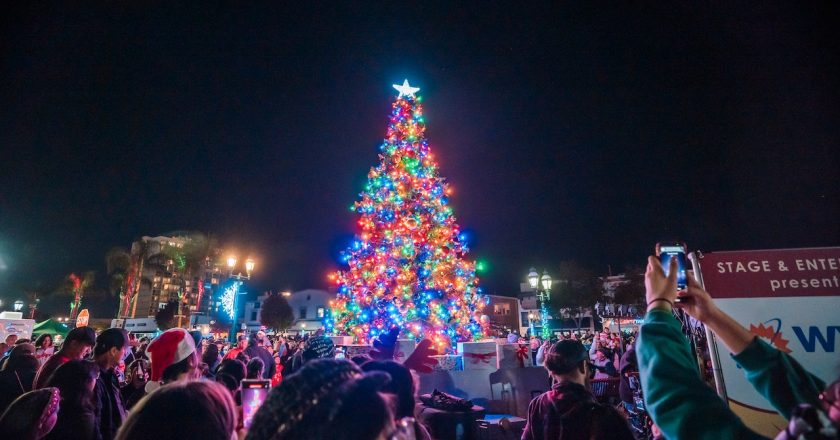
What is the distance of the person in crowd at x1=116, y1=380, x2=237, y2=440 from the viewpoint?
5.20ft

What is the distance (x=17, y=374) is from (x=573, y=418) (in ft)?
22.6

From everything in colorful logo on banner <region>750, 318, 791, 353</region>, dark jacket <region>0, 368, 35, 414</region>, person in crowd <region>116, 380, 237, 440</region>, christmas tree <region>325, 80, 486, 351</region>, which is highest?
christmas tree <region>325, 80, 486, 351</region>

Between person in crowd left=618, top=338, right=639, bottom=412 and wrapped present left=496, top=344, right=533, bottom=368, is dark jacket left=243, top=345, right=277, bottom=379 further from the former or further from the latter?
person in crowd left=618, top=338, right=639, bottom=412

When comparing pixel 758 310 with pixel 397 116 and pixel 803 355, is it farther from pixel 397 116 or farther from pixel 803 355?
pixel 397 116

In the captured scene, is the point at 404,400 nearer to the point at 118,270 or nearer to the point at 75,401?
the point at 75,401

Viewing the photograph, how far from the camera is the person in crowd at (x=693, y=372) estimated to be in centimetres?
143

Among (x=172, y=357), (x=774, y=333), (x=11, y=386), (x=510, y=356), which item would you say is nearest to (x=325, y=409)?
(x=774, y=333)

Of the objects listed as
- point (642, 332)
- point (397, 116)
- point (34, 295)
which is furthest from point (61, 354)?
point (34, 295)

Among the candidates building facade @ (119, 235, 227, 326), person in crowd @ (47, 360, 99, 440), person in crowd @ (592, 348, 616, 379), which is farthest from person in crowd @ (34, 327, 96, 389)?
building facade @ (119, 235, 227, 326)

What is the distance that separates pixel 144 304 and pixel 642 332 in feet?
256

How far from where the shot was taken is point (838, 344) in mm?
2830

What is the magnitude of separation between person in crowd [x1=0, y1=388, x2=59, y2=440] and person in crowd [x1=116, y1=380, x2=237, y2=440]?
1.93 metres

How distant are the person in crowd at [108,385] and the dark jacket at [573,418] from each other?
393 centimetres

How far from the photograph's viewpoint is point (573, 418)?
10.9ft
